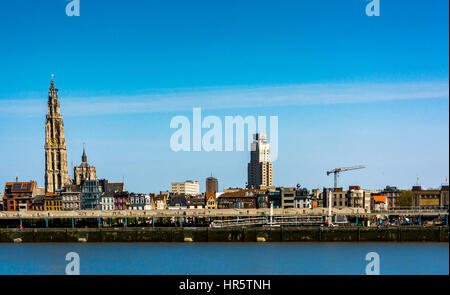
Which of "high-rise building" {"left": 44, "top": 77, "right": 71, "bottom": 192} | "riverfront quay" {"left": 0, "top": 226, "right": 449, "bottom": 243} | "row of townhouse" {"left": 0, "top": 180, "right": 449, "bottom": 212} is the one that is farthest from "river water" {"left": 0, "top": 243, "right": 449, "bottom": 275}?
"high-rise building" {"left": 44, "top": 77, "right": 71, "bottom": 192}

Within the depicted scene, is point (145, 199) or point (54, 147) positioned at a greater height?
point (54, 147)

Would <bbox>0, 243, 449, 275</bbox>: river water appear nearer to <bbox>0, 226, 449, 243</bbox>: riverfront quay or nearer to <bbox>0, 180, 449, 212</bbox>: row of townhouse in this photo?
<bbox>0, 226, 449, 243</bbox>: riverfront quay

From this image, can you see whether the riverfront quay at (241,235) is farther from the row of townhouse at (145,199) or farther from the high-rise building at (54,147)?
the high-rise building at (54,147)

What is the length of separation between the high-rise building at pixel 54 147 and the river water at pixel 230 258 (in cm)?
11284

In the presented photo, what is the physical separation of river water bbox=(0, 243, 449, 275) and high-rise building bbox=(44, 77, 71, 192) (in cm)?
11284

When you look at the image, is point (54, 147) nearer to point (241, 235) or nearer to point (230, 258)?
point (241, 235)

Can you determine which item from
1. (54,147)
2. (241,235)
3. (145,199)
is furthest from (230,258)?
(54,147)

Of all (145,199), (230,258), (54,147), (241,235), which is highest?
(54,147)

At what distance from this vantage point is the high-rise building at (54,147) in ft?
626

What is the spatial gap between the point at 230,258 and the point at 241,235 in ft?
79.9

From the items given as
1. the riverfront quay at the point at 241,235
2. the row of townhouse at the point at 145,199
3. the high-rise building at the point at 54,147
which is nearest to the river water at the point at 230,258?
the riverfront quay at the point at 241,235

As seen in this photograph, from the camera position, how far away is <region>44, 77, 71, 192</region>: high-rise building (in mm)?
190875

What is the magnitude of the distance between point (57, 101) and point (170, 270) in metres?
150

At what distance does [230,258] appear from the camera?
6009 cm
